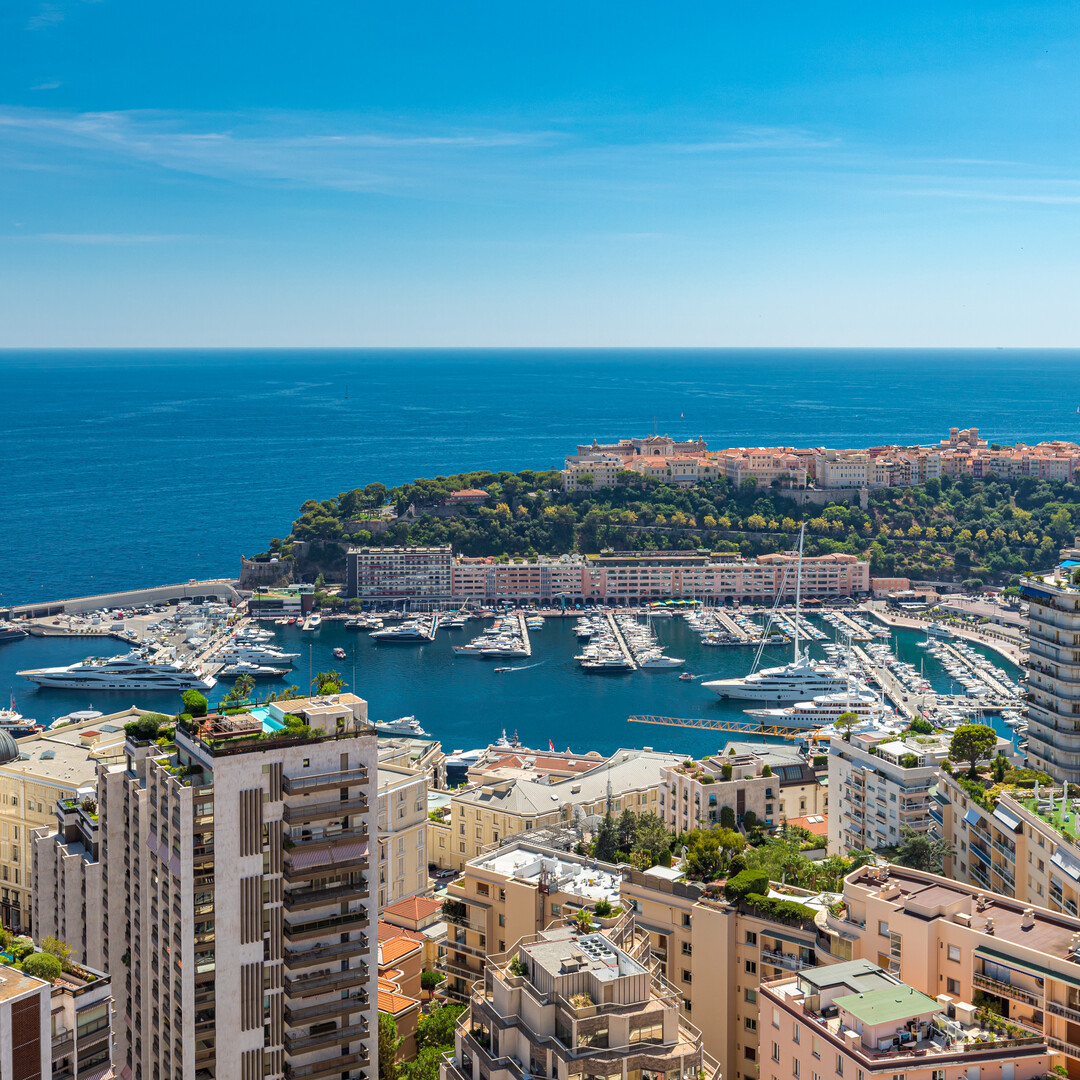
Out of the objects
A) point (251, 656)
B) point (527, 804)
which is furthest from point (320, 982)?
point (251, 656)

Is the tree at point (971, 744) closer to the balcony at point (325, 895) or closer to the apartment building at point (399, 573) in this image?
the balcony at point (325, 895)

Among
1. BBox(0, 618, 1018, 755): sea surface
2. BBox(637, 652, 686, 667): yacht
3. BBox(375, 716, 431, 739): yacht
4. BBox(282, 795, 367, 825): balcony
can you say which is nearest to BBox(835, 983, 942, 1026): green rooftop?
BBox(282, 795, 367, 825): balcony

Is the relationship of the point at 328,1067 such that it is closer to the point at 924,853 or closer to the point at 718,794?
the point at 924,853

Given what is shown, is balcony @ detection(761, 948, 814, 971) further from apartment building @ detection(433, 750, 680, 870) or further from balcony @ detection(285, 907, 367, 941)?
apartment building @ detection(433, 750, 680, 870)

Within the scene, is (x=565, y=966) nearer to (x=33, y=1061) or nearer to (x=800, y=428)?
(x=33, y=1061)

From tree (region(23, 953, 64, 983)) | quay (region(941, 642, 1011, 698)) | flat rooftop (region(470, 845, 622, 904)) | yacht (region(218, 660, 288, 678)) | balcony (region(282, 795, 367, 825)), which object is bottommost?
yacht (region(218, 660, 288, 678))

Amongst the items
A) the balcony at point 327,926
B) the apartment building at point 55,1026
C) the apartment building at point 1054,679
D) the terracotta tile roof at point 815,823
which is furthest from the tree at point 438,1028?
the apartment building at point 1054,679
